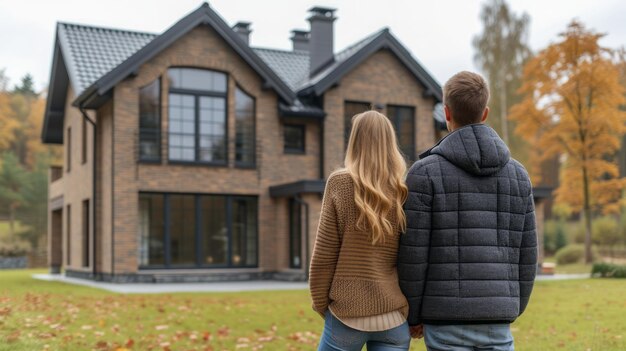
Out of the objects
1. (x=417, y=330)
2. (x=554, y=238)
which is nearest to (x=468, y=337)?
(x=417, y=330)

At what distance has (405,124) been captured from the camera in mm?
21844

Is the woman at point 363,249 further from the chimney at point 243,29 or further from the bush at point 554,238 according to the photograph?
the bush at point 554,238

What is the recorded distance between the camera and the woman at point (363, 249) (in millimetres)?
2982

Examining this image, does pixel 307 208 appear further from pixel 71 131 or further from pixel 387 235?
pixel 387 235

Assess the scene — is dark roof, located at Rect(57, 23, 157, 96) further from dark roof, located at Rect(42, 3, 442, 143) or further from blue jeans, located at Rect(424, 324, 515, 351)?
blue jeans, located at Rect(424, 324, 515, 351)

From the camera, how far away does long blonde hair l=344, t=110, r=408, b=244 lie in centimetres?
295

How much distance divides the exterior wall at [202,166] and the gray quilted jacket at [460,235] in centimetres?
1621

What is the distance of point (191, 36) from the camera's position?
19391 mm

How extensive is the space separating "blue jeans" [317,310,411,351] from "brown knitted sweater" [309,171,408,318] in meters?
0.06

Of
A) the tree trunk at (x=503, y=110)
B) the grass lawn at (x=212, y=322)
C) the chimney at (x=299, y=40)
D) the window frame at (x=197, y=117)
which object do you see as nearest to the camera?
the grass lawn at (x=212, y=322)

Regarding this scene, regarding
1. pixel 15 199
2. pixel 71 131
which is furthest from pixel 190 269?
pixel 15 199

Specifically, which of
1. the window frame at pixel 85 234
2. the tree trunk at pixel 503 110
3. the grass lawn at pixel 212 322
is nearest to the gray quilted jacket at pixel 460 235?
the grass lawn at pixel 212 322

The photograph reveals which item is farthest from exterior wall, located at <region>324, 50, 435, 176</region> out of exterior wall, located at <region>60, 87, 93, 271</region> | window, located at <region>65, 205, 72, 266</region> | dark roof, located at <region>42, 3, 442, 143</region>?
window, located at <region>65, 205, 72, 266</region>

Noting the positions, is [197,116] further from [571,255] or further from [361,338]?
[361,338]
